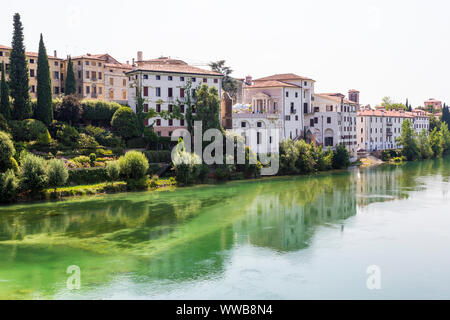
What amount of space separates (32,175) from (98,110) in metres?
14.5

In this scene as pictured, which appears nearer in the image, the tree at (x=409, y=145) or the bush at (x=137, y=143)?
the bush at (x=137, y=143)

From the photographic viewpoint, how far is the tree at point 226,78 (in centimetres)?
6906

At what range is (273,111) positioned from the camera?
58656 millimetres

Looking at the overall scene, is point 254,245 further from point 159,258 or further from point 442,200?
point 442,200

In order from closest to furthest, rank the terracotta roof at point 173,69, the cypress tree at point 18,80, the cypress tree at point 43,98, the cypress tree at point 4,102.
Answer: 1. the cypress tree at point 4,102
2. the cypress tree at point 18,80
3. the cypress tree at point 43,98
4. the terracotta roof at point 173,69

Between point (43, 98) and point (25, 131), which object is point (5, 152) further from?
point (43, 98)

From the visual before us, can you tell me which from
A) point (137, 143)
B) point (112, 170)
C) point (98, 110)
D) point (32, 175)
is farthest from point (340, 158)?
point (32, 175)

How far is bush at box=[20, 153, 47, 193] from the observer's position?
113 feet

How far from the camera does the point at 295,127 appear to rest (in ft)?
199

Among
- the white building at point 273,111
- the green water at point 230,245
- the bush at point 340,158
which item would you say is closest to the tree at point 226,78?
the white building at point 273,111

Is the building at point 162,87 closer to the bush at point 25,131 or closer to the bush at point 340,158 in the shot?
the bush at point 25,131

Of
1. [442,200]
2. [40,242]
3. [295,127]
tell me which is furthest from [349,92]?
[40,242]

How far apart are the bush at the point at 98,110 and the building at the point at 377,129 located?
1740 inches
